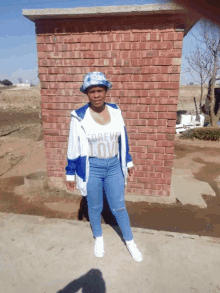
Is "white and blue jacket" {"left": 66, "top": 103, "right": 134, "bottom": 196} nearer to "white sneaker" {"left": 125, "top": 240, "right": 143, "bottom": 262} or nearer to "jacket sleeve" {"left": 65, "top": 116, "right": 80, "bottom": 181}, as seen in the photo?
"jacket sleeve" {"left": 65, "top": 116, "right": 80, "bottom": 181}

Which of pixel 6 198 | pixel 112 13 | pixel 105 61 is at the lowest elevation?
pixel 6 198

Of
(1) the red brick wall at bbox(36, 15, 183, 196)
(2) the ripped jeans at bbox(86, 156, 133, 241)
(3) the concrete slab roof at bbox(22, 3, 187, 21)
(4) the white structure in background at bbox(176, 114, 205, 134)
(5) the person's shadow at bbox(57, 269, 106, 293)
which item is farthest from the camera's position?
(4) the white structure in background at bbox(176, 114, 205, 134)

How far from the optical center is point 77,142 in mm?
2223

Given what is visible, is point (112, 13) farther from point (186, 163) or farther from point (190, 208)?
point (186, 163)

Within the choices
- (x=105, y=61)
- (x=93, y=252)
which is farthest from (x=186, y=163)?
(x=93, y=252)

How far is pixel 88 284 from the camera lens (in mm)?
2061

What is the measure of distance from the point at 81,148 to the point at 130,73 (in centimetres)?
170

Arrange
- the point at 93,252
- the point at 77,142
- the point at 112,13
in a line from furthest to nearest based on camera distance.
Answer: the point at 112,13, the point at 93,252, the point at 77,142

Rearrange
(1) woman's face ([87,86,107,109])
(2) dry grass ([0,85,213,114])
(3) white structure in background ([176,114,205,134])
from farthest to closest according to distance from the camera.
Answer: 1. (2) dry grass ([0,85,213,114])
2. (3) white structure in background ([176,114,205,134])
3. (1) woman's face ([87,86,107,109])

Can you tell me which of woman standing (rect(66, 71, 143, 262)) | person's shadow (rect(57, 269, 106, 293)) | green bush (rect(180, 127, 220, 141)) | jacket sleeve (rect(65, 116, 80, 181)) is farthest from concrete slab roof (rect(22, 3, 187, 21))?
green bush (rect(180, 127, 220, 141))

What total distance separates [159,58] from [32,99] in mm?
23135

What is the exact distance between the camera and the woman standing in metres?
2.17

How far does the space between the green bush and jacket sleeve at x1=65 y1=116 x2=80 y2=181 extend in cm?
732

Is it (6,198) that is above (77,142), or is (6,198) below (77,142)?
below
